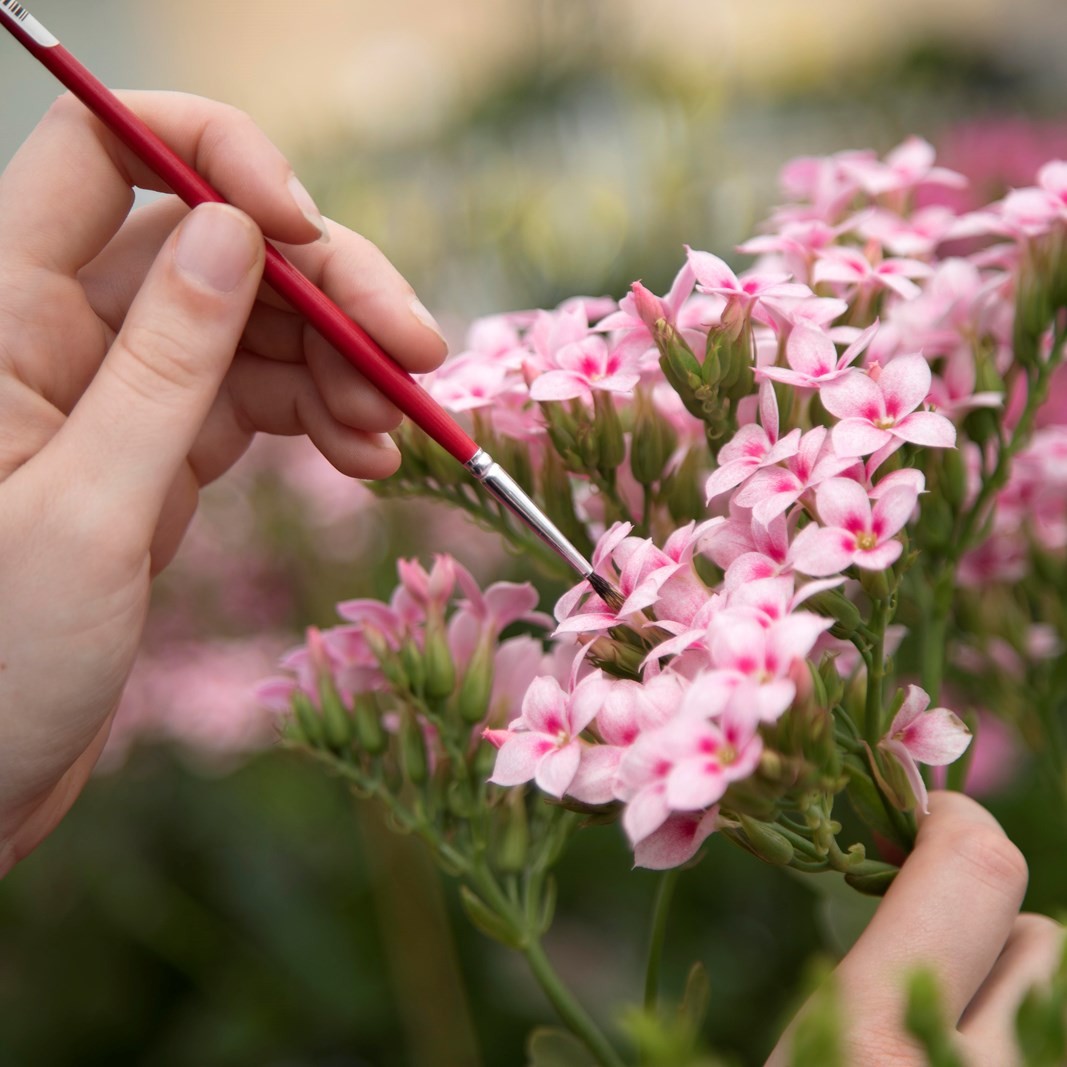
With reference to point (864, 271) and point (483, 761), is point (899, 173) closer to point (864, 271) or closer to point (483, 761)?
point (864, 271)

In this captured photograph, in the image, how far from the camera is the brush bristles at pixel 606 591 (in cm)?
50

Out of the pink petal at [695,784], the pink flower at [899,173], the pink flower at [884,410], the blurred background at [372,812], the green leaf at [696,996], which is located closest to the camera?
the pink petal at [695,784]

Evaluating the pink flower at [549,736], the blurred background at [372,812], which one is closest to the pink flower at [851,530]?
the pink flower at [549,736]

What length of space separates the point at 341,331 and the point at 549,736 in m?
0.25

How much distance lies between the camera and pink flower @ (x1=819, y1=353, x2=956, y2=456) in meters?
0.47

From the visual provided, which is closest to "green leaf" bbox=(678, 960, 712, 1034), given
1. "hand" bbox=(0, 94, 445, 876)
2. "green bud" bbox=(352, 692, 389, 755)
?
"green bud" bbox=(352, 692, 389, 755)

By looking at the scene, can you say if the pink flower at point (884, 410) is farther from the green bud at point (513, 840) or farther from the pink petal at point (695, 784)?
the green bud at point (513, 840)

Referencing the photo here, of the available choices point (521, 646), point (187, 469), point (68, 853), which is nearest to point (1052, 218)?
point (521, 646)

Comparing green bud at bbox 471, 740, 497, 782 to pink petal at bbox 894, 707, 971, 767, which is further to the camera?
green bud at bbox 471, 740, 497, 782

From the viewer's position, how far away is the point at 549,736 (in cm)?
46

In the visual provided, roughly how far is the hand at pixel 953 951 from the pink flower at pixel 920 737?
3 centimetres

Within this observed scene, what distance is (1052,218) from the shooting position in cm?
65

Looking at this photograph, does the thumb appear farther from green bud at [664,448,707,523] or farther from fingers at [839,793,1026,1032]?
fingers at [839,793,1026,1032]

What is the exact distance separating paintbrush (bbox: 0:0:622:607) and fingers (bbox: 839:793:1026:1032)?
0.68 ft
